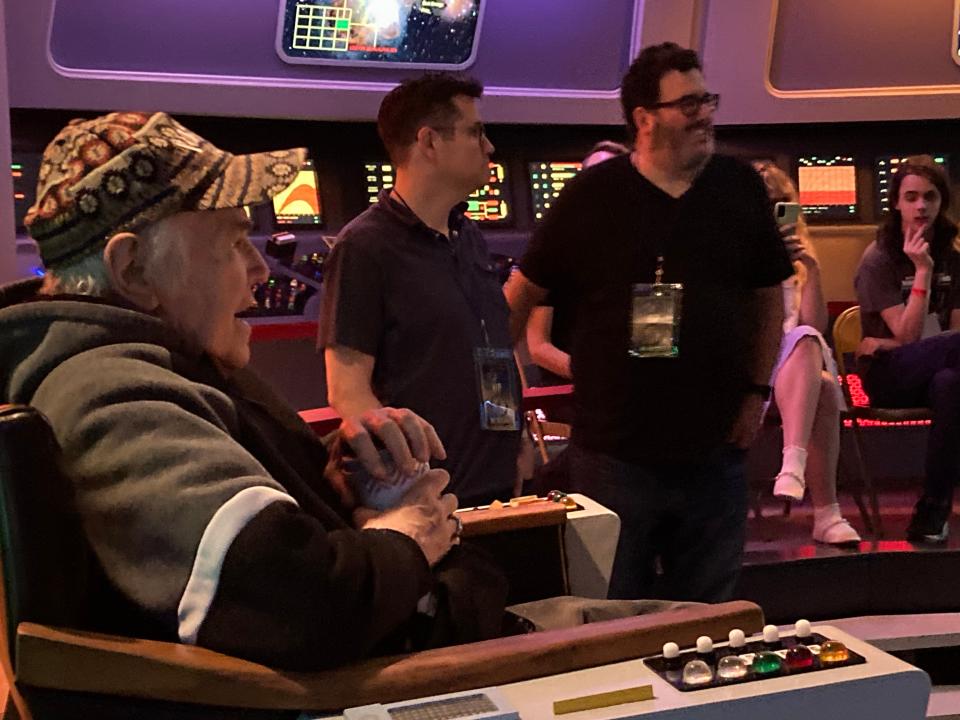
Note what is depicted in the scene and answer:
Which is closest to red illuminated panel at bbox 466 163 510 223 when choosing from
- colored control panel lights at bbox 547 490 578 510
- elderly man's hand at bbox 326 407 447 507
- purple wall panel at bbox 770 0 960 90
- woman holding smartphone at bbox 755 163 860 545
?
woman holding smartphone at bbox 755 163 860 545

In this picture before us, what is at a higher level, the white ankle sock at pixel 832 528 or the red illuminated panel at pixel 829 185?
the red illuminated panel at pixel 829 185

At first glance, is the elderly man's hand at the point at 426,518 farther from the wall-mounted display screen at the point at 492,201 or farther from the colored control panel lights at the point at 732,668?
the wall-mounted display screen at the point at 492,201

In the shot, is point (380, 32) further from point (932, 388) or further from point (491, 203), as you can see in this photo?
point (932, 388)

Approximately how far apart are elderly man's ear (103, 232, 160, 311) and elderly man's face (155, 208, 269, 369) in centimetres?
1

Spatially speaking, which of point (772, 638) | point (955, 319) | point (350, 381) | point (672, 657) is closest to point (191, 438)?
point (672, 657)

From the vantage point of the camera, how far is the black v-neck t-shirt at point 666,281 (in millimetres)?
2277

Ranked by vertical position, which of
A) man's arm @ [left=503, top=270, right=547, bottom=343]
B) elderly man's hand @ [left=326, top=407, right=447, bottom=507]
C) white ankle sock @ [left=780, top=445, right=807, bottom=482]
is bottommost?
white ankle sock @ [left=780, top=445, right=807, bottom=482]

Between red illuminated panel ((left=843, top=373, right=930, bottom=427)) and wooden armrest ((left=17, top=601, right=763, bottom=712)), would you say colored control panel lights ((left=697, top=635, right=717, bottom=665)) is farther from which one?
red illuminated panel ((left=843, top=373, right=930, bottom=427))

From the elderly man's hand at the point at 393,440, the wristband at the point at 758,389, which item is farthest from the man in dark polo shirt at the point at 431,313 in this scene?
the elderly man's hand at the point at 393,440

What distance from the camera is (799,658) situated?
48.9 inches

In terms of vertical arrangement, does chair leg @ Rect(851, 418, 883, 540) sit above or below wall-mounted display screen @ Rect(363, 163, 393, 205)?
below

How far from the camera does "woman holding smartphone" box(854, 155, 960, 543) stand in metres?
3.68

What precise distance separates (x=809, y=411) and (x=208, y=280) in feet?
8.65

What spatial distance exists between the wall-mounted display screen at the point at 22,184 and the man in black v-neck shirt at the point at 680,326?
70.7 inches
